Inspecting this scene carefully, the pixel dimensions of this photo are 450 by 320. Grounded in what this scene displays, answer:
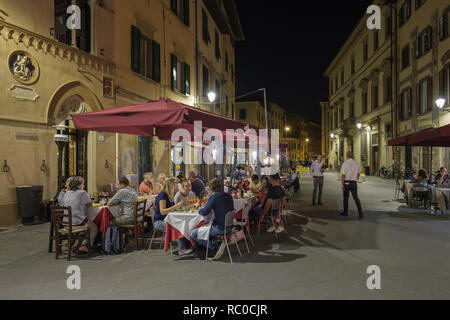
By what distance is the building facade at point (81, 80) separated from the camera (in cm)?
796

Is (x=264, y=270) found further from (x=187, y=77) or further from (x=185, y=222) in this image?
(x=187, y=77)

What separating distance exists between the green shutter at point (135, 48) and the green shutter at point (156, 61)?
116 cm

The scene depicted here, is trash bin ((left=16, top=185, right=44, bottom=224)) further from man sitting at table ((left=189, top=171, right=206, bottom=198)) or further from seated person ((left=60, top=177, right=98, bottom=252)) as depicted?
man sitting at table ((left=189, top=171, right=206, bottom=198))

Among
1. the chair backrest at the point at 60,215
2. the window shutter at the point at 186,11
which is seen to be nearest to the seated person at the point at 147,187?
the chair backrest at the point at 60,215

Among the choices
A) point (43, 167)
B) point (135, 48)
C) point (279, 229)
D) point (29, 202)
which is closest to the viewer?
point (279, 229)

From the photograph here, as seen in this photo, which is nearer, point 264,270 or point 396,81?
point 264,270

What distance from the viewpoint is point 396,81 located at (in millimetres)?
25266

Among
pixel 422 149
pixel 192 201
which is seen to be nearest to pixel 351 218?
pixel 192 201

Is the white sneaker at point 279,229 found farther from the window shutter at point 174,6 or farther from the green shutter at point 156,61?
the window shutter at point 174,6

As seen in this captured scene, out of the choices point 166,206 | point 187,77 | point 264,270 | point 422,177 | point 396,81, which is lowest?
point 264,270

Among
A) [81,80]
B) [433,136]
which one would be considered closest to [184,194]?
[81,80]

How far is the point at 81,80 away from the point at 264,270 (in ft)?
26.1

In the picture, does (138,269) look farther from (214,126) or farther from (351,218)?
(351,218)

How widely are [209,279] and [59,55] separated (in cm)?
774
